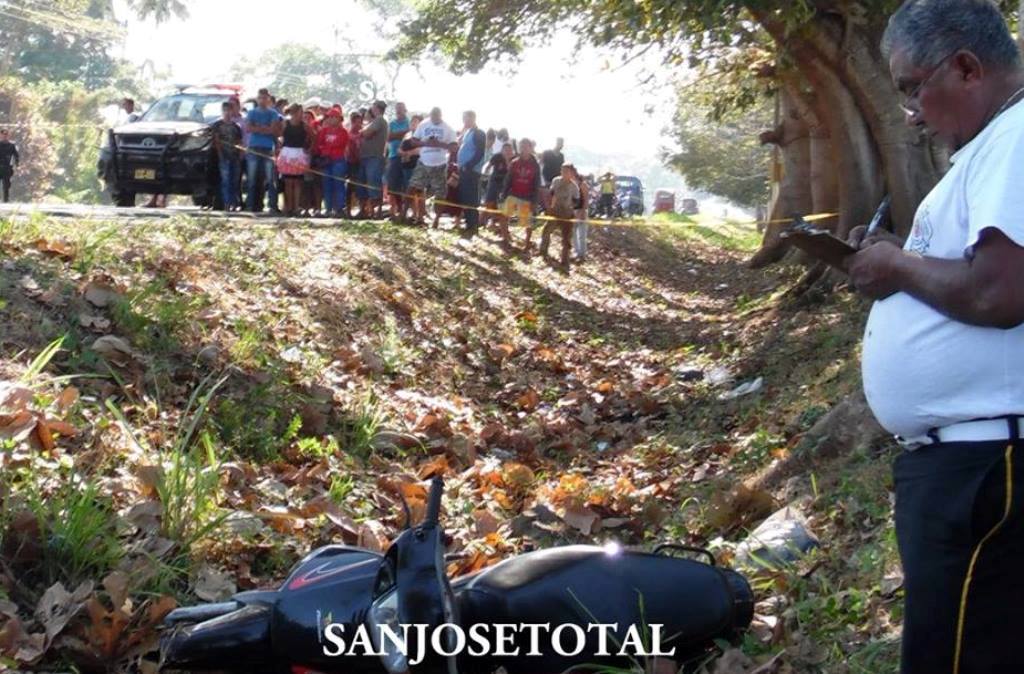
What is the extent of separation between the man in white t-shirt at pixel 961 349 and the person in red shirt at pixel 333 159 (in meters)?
15.3

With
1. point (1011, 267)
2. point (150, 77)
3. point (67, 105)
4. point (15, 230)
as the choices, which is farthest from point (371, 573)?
point (150, 77)

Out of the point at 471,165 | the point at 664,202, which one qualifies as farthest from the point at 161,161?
the point at 664,202

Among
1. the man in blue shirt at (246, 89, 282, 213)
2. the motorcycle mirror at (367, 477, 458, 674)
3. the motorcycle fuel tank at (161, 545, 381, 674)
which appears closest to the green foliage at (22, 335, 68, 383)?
the motorcycle fuel tank at (161, 545, 381, 674)

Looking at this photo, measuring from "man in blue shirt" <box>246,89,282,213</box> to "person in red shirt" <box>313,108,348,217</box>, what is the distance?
1.93ft

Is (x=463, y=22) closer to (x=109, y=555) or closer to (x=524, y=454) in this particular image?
(x=524, y=454)

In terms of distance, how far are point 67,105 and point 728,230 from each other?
2919cm

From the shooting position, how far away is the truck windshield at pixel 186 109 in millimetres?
19469

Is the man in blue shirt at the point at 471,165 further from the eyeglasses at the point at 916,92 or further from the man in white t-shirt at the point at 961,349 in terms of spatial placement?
the man in white t-shirt at the point at 961,349

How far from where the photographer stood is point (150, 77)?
78.5 meters

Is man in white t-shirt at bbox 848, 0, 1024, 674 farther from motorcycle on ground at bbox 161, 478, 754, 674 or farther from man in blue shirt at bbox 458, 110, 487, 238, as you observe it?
man in blue shirt at bbox 458, 110, 487, 238

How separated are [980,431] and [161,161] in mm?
17055

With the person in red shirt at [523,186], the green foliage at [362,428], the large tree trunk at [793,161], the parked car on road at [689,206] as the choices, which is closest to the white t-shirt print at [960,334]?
the green foliage at [362,428]

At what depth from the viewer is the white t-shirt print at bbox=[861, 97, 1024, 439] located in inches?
95.3

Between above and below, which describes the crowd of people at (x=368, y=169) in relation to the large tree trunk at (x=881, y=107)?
below
